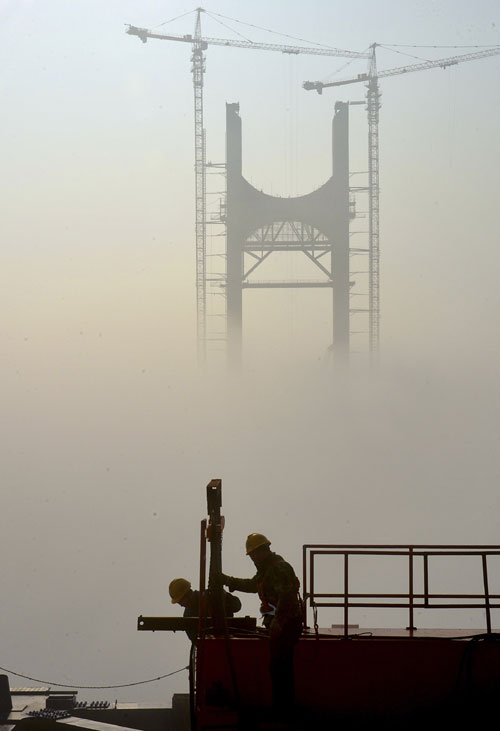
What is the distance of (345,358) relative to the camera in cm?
5209

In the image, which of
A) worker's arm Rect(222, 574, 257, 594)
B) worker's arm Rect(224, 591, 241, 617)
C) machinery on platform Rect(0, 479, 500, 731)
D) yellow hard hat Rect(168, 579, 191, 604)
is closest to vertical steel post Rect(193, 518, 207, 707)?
machinery on platform Rect(0, 479, 500, 731)

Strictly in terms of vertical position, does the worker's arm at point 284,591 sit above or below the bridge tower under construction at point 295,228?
below

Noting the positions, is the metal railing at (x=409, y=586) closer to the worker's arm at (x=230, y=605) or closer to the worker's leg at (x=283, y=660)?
the worker's arm at (x=230, y=605)

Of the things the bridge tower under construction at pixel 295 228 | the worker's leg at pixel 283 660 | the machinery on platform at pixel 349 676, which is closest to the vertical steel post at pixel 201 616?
the machinery on platform at pixel 349 676

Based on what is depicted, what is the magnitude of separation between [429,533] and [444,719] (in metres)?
74.2

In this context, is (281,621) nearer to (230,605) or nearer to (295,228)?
(230,605)

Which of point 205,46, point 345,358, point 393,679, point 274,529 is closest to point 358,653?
point 393,679

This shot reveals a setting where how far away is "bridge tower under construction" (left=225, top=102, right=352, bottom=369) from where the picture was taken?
5062cm

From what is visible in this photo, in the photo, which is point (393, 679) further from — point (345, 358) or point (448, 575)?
point (448, 575)

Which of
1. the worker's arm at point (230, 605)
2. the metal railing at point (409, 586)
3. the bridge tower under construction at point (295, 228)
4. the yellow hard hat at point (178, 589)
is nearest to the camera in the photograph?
the worker's arm at point (230, 605)

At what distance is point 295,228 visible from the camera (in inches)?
2045

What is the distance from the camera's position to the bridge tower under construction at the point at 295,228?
1993 inches

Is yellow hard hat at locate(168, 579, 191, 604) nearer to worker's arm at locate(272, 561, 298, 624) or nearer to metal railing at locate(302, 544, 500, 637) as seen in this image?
metal railing at locate(302, 544, 500, 637)

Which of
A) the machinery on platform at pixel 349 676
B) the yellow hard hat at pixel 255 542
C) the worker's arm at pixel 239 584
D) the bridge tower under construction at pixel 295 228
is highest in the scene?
the bridge tower under construction at pixel 295 228
